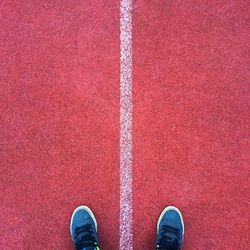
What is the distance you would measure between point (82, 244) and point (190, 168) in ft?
2.95

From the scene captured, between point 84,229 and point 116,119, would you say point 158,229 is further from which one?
point 116,119

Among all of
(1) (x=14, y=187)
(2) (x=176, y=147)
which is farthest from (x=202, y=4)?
(1) (x=14, y=187)

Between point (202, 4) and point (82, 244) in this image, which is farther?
point (202, 4)

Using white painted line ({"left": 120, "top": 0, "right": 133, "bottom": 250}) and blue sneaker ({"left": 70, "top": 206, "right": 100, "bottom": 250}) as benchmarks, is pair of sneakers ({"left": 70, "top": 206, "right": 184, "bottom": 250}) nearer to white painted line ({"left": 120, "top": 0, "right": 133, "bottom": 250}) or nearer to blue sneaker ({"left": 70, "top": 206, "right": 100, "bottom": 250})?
blue sneaker ({"left": 70, "top": 206, "right": 100, "bottom": 250})

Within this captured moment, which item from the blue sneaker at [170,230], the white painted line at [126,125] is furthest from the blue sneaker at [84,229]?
the blue sneaker at [170,230]

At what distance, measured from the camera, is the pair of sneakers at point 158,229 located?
2525 mm

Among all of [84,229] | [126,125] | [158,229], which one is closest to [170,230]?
[158,229]

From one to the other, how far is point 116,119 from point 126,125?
83 mm

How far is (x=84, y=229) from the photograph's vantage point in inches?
100

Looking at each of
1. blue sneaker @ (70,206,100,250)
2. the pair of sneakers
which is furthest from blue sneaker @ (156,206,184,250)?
blue sneaker @ (70,206,100,250)

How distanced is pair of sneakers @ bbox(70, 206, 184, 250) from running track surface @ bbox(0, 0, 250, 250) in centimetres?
5

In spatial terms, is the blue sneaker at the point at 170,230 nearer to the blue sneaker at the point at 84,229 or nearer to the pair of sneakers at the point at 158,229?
the pair of sneakers at the point at 158,229

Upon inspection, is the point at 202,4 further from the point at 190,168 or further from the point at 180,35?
the point at 190,168

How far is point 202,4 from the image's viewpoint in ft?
9.06
